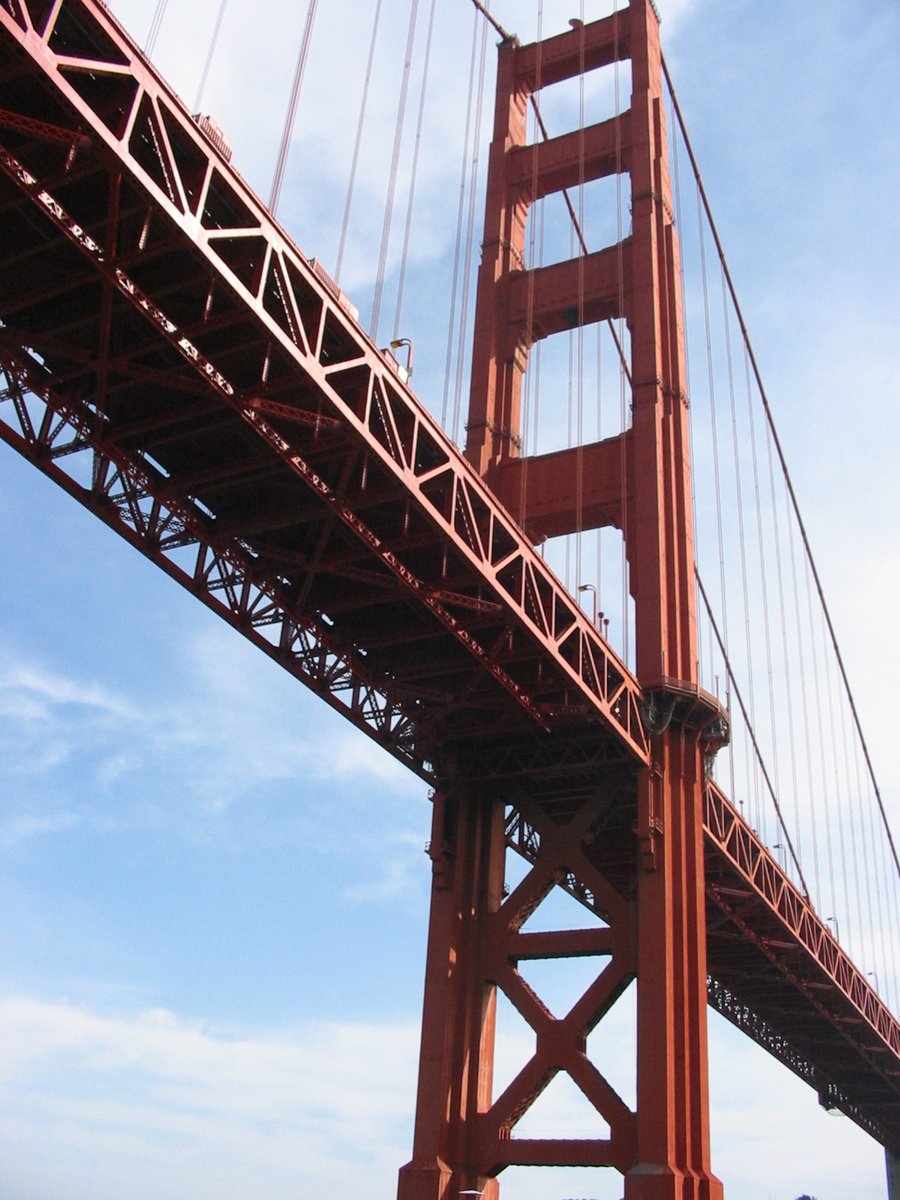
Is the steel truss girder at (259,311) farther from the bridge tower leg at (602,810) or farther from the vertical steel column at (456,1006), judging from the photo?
the vertical steel column at (456,1006)

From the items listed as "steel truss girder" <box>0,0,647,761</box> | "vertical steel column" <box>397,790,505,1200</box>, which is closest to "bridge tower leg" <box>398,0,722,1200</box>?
"vertical steel column" <box>397,790,505,1200</box>

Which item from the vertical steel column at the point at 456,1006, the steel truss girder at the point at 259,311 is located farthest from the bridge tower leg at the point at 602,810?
the steel truss girder at the point at 259,311

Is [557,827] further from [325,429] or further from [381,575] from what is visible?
[325,429]

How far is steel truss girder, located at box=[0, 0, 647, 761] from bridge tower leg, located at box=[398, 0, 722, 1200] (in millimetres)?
3939

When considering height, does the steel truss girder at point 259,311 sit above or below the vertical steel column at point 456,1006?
above

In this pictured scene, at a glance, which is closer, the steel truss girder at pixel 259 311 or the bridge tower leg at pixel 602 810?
the steel truss girder at pixel 259 311

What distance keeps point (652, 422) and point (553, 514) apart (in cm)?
276

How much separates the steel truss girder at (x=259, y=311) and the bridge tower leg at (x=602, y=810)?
12.9 feet

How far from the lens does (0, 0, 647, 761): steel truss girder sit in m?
13.0

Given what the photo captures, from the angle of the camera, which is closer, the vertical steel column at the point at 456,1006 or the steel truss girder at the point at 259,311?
the steel truss girder at the point at 259,311

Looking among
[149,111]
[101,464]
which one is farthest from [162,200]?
[101,464]

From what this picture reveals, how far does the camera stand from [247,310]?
14.9 metres

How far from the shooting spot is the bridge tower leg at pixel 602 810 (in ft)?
75.9

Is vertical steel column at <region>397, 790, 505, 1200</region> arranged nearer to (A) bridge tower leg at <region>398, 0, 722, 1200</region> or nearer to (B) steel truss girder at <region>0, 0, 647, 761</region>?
(A) bridge tower leg at <region>398, 0, 722, 1200</region>
